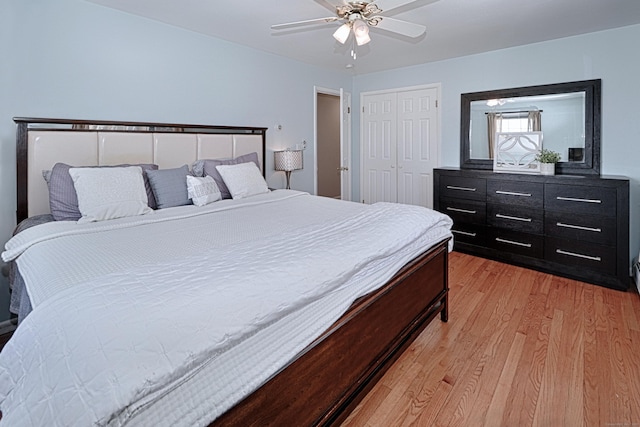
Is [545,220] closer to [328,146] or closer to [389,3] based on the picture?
[389,3]

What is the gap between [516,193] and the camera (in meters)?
3.68

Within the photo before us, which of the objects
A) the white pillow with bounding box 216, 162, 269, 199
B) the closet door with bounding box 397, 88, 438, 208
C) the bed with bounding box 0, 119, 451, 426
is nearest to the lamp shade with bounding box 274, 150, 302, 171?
the white pillow with bounding box 216, 162, 269, 199

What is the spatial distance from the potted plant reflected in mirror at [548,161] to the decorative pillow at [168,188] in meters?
3.52

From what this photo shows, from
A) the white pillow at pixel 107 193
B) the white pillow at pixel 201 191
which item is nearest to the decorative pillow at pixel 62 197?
the white pillow at pixel 107 193

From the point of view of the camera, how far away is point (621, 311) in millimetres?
2707

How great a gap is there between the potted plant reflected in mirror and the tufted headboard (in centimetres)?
326

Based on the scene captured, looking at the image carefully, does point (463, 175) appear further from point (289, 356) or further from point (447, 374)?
point (289, 356)

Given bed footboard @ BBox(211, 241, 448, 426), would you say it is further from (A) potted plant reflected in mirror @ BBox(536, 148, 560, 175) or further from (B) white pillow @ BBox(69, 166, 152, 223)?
(A) potted plant reflected in mirror @ BBox(536, 148, 560, 175)

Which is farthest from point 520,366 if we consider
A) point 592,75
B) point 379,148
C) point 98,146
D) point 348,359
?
point 379,148

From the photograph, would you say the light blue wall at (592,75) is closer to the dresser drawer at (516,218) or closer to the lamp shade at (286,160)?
the dresser drawer at (516,218)

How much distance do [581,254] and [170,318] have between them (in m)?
3.72

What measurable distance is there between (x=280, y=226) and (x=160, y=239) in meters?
0.63

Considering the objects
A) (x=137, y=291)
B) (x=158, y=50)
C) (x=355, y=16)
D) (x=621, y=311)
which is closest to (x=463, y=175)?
(x=621, y=311)

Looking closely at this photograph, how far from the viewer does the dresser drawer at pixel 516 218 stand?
11.7ft
